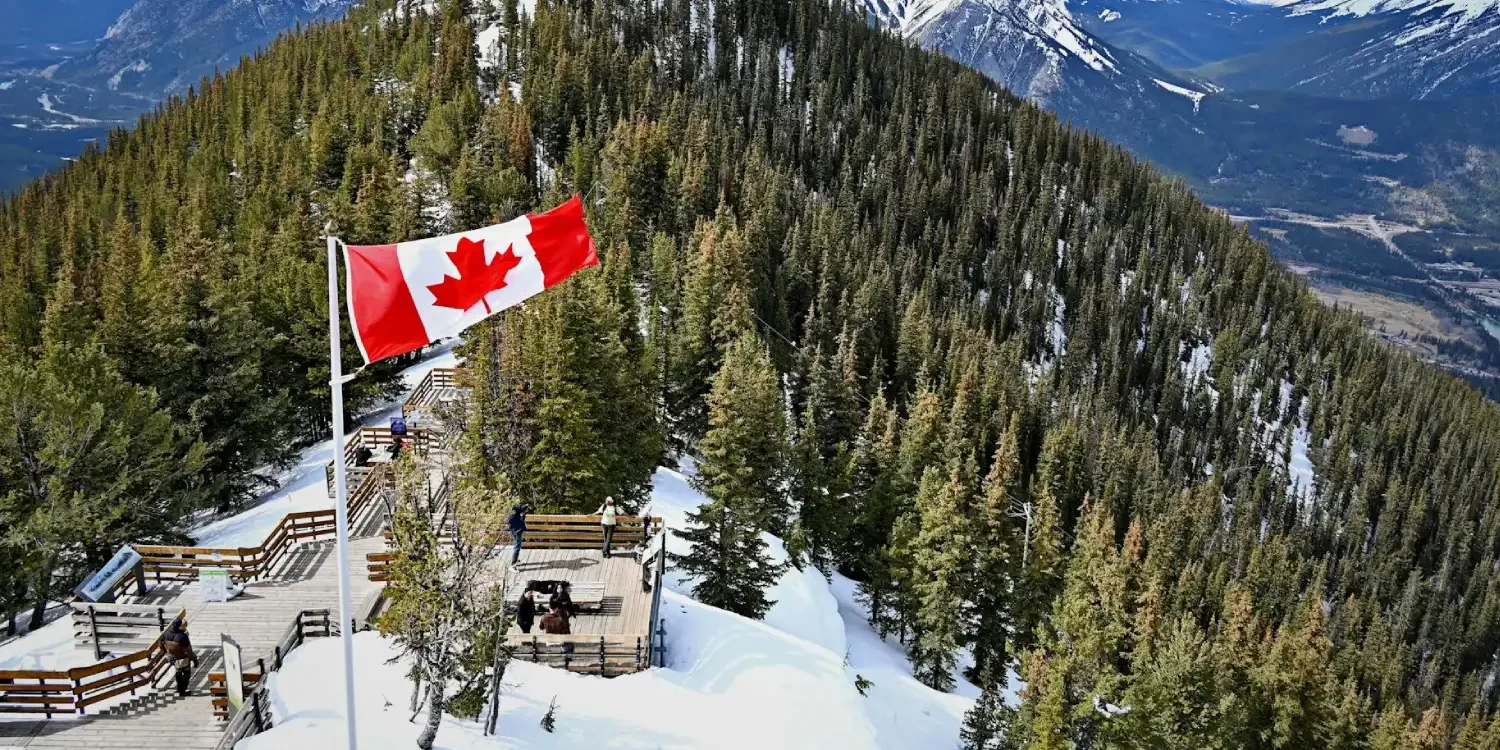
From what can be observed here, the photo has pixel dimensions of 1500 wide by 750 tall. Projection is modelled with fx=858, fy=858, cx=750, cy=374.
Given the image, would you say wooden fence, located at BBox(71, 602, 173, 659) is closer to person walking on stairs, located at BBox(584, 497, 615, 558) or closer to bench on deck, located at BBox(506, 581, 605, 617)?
bench on deck, located at BBox(506, 581, 605, 617)

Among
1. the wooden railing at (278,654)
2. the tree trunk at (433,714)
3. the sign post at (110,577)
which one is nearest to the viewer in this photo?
the tree trunk at (433,714)

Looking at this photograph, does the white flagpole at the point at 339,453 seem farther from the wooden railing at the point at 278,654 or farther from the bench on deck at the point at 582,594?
the bench on deck at the point at 582,594

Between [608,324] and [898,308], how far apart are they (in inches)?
1957

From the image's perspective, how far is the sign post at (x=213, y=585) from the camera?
21891 millimetres

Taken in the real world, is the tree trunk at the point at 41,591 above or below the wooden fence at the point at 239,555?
below

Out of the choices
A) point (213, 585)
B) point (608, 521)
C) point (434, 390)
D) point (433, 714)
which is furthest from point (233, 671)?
point (434, 390)

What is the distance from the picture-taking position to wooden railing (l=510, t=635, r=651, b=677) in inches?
790

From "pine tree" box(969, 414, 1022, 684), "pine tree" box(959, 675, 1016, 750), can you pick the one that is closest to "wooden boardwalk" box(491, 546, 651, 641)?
"pine tree" box(959, 675, 1016, 750)

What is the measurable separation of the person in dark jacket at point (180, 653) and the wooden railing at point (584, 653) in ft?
21.3

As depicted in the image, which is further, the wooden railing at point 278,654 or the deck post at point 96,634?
the deck post at point 96,634

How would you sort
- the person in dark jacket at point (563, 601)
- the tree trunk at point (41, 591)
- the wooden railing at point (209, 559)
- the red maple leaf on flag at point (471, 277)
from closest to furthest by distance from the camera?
the red maple leaf on flag at point (471, 277)
the person in dark jacket at point (563, 601)
the wooden railing at point (209, 559)
the tree trunk at point (41, 591)

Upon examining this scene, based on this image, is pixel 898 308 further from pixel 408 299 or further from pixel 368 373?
pixel 408 299

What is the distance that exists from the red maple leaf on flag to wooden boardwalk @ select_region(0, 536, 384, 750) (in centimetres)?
1086

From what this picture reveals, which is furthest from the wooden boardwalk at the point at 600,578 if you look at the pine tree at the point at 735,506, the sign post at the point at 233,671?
the pine tree at the point at 735,506
